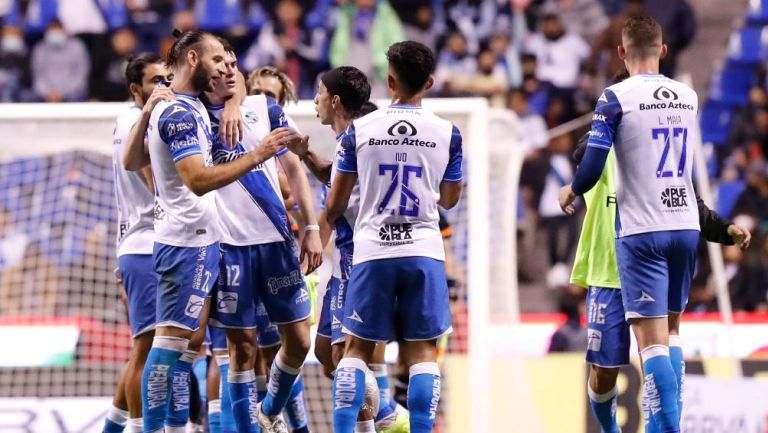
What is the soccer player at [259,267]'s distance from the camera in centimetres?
716

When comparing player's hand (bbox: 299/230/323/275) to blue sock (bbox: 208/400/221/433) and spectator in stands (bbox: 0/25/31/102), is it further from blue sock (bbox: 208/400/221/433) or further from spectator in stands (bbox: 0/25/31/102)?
spectator in stands (bbox: 0/25/31/102)

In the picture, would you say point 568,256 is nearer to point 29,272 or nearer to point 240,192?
point 29,272

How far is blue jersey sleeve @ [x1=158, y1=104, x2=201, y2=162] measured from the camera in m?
6.46

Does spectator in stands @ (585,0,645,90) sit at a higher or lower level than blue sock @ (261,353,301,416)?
higher

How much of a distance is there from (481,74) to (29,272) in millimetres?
7529

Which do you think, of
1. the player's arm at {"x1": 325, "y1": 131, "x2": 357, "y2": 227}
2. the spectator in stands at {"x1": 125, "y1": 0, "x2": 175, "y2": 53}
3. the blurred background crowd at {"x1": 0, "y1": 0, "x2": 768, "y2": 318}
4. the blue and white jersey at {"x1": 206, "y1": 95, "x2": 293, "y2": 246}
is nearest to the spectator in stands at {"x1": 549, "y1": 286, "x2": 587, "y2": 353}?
the blurred background crowd at {"x1": 0, "y1": 0, "x2": 768, "y2": 318}

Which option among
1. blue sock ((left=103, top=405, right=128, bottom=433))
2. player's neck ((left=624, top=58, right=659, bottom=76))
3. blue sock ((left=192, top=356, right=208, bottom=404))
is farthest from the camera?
blue sock ((left=192, top=356, right=208, bottom=404))

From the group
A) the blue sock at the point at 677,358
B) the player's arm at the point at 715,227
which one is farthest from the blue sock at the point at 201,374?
the player's arm at the point at 715,227

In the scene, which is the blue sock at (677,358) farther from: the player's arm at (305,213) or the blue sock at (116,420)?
the blue sock at (116,420)

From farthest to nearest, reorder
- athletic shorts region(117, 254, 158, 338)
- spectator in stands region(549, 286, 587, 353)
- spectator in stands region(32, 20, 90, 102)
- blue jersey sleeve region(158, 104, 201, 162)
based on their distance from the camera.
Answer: spectator in stands region(32, 20, 90, 102)
spectator in stands region(549, 286, 587, 353)
athletic shorts region(117, 254, 158, 338)
blue jersey sleeve region(158, 104, 201, 162)

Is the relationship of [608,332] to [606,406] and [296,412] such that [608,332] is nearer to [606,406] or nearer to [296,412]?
[606,406]

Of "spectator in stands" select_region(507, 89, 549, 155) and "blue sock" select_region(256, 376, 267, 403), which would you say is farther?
"spectator in stands" select_region(507, 89, 549, 155)

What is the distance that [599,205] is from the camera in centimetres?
762

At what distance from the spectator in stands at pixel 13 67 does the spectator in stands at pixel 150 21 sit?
1.56 m
